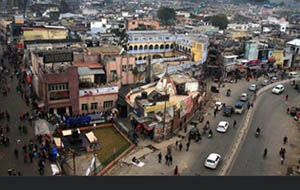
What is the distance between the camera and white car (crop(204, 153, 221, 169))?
59.5ft

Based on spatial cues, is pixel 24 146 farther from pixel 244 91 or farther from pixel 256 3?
pixel 256 3

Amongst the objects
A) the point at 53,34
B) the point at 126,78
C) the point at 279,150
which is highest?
the point at 53,34

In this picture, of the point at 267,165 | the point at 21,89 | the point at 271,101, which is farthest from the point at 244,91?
the point at 21,89

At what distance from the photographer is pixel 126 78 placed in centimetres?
3156

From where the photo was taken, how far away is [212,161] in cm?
1820

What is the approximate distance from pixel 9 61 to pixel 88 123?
23359mm

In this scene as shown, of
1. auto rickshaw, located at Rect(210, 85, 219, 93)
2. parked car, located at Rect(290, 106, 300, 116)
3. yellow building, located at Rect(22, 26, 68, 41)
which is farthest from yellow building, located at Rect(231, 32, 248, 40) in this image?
parked car, located at Rect(290, 106, 300, 116)

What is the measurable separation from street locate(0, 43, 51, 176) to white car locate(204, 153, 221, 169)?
29.1 feet

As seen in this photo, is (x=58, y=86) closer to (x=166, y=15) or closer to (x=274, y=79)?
(x=274, y=79)

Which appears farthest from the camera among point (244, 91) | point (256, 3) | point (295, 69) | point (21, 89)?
point (256, 3)

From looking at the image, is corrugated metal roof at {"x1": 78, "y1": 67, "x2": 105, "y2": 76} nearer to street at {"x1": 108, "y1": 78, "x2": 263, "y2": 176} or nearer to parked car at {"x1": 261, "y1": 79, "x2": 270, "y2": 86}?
street at {"x1": 108, "y1": 78, "x2": 263, "y2": 176}

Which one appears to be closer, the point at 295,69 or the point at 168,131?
the point at 168,131

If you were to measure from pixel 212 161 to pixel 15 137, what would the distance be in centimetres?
1308

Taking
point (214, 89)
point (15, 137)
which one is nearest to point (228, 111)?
point (214, 89)
